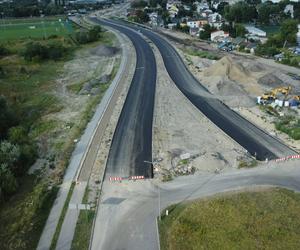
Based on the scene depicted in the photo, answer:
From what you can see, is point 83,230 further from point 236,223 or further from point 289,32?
point 289,32

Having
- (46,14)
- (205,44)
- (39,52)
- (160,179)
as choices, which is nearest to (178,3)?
(46,14)

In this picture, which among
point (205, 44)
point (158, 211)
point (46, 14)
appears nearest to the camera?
point (158, 211)

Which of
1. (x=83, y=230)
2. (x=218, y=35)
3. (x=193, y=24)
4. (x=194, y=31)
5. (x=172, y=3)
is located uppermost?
(x=172, y=3)

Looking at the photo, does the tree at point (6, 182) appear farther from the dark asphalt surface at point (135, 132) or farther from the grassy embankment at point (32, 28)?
the grassy embankment at point (32, 28)

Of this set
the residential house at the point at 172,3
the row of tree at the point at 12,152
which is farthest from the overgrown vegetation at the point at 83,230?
the residential house at the point at 172,3

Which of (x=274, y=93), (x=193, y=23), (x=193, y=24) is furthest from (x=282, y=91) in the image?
(x=193, y=23)

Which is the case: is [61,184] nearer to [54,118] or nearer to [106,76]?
[54,118]

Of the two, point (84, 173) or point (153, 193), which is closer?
point (153, 193)
